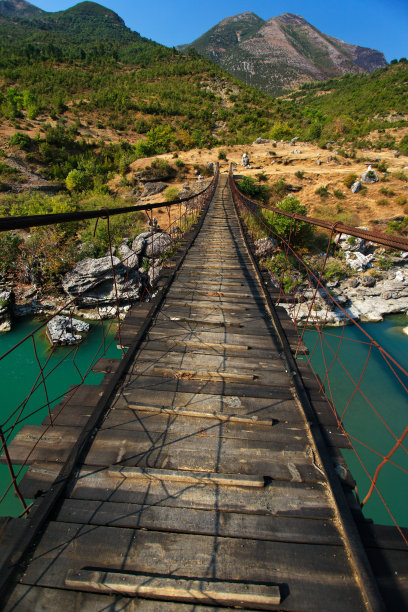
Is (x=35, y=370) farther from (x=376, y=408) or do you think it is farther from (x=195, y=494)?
(x=376, y=408)

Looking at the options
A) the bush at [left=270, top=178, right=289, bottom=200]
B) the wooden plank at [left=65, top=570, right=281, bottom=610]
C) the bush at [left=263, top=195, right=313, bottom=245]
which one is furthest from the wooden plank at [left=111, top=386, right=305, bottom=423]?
the bush at [left=270, top=178, right=289, bottom=200]

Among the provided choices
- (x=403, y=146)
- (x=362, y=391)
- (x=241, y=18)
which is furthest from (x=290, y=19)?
(x=362, y=391)

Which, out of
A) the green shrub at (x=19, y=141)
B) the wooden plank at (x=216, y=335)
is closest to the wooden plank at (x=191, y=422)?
the wooden plank at (x=216, y=335)

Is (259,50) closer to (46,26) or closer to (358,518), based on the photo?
(46,26)

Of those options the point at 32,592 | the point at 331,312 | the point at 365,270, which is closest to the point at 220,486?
the point at 32,592

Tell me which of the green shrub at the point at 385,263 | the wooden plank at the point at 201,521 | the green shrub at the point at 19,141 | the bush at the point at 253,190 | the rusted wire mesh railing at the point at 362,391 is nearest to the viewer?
the wooden plank at the point at 201,521

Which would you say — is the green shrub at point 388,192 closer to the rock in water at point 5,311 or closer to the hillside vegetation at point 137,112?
the hillside vegetation at point 137,112

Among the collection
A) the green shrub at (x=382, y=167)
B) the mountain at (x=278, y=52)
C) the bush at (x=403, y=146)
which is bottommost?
the green shrub at (x=382, y=167)
